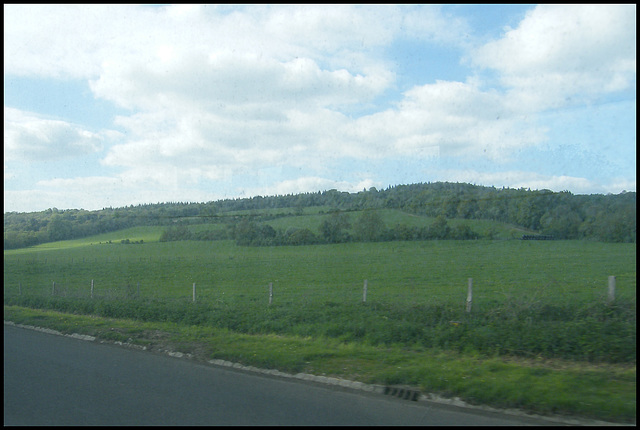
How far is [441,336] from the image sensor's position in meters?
10.4

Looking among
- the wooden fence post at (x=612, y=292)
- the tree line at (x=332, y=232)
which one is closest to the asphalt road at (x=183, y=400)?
the wooden fence post at (x=612, y=292)

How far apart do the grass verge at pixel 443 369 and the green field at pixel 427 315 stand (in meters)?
0.03

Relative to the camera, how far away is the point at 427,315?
12.8 metres

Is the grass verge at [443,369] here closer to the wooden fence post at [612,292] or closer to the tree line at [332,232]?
the wooden fence post at [612,292]

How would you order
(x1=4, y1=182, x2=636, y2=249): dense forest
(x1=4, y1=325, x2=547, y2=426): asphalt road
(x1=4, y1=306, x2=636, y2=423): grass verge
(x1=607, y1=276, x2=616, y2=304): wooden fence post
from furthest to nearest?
(x1=4, y1=182, x2=636, y2=249): dense forest
(x1=607, y1=276, x2=616, y2=304): wooden fence post
(x1=4, y1=306, x2=636, y2=423): grass verge
(x1=4, y1=325, x2=547, y2=426): asphalt road

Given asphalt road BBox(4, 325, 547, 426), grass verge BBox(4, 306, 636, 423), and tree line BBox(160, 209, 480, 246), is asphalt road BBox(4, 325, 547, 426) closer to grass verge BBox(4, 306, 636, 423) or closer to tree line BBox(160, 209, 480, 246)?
grass verge BBox(4, 306, 636, 423)

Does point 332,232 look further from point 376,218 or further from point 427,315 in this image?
point 427,315

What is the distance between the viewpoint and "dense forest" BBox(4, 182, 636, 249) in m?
21.8

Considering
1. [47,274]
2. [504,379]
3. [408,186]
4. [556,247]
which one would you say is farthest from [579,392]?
[47,274]

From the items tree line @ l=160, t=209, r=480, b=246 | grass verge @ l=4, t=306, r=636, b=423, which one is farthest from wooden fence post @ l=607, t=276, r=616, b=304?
tree line @ l=160, t=209, r=480, b=246

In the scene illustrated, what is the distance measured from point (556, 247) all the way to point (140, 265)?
108 ft

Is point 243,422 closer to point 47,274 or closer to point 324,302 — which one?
point 324,302

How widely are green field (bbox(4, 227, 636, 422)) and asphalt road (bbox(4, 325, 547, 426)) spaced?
31.3 inches

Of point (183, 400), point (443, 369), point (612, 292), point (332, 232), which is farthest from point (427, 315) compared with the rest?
point (332, 232)
